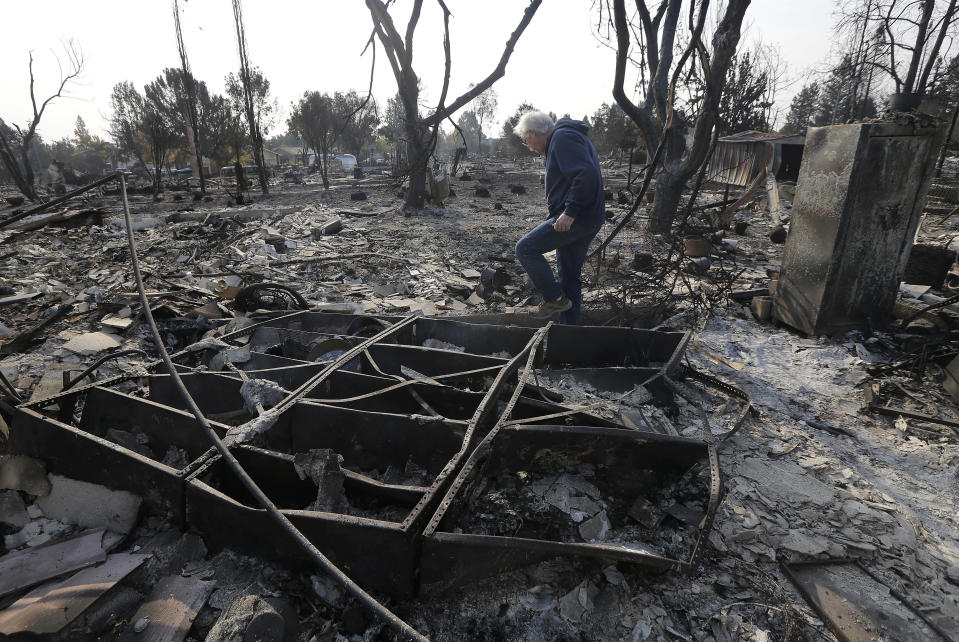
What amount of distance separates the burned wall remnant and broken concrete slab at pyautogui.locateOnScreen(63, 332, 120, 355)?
7.39 metres

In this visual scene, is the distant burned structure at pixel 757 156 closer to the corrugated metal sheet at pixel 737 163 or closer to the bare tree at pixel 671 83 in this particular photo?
the corrugated metal sheet at pixel 737 163

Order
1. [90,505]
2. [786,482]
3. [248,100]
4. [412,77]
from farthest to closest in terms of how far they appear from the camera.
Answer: [248,100] → [412,77] → [786,482] → [90,505]

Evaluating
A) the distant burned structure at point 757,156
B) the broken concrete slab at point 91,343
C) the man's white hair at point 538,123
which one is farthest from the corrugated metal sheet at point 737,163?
the broken concrete slab at point 91,343

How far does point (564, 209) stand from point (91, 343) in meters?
5.19

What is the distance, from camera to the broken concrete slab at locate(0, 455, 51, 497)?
8.86 ft

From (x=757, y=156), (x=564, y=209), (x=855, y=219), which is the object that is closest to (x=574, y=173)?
(x=564, y=209)

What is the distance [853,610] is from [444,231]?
10.1 m

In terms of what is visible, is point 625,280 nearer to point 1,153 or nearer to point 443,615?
point 443,615

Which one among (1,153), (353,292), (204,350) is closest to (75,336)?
(204,350)

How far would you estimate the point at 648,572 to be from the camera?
2.10 metres

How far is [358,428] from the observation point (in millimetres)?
2723

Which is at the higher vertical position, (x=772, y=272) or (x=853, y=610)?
(x=772, y=272)

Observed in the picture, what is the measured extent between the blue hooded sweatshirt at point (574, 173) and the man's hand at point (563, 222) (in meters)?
0.04

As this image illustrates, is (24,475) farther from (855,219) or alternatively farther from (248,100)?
(248,100)
